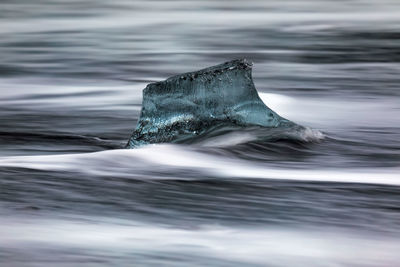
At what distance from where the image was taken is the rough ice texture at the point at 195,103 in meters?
4.41

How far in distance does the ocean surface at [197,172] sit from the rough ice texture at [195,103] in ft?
0.33

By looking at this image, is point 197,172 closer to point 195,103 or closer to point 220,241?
point 195,103

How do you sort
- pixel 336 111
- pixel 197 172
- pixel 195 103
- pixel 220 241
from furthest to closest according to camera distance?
pixel 336 111 → pixel 195 103 → pixel 197 172 → pixel 220 241

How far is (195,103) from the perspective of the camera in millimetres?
4438

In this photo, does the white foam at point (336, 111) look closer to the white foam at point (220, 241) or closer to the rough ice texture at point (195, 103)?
the rough ice texture at point (195, 103)

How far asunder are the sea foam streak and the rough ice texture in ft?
0.62

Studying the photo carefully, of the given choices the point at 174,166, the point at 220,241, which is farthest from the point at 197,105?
the point at 220,241

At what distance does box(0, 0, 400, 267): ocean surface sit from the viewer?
2898 millimetres

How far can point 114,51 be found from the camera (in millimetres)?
9750

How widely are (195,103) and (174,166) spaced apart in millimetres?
481

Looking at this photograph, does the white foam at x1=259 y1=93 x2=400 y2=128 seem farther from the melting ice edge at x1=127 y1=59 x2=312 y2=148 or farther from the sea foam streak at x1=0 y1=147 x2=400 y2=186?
the sea foam streak at x1=0 y1=147 x2=400 y2=186

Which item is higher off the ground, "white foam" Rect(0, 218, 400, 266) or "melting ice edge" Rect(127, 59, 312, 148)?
"melting ice edge" Rect(127, 59, 312, 148)

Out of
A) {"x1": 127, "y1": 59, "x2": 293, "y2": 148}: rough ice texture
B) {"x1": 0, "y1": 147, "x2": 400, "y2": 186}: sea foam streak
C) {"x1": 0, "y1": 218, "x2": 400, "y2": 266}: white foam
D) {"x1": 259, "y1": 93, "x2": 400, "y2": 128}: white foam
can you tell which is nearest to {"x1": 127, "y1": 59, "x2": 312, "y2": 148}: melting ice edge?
{"x1": 127, "y1": 59, "x2": 293, "y2": 148}: rough ice texture

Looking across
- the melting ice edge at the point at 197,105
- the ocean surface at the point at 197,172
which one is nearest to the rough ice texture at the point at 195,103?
the melting ice edge at the point at 197,105
